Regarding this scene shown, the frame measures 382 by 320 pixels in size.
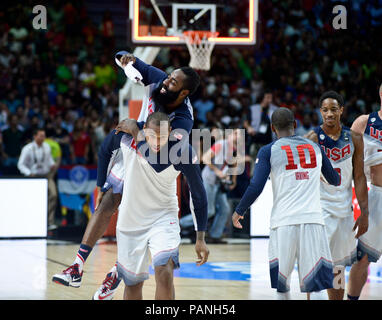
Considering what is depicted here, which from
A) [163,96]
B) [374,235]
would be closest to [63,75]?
[163,96]

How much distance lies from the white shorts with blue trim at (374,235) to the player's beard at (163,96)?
2146 millimetres

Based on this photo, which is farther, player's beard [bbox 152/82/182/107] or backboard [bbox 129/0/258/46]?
backboard [bbox 129/0/258/46]

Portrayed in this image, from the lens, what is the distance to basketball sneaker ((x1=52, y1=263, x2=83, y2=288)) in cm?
618

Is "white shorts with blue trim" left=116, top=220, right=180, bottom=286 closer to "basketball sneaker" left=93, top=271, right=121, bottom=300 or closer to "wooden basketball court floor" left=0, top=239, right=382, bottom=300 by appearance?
"basketball sneaker" left=93, top=271, right=121, bottom=300

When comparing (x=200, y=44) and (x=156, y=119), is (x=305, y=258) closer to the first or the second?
(x=156, y=119)

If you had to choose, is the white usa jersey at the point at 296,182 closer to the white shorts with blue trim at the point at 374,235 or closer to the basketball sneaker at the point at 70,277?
the white shorts with blue trim at the point at 374,235

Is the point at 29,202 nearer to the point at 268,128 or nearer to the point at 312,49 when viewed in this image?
the point at 268,128

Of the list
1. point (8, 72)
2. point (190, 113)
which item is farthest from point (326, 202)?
point (8, 72)

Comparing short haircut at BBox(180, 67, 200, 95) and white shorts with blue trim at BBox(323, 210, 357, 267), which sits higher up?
short haircut at BBox(180, 67, 200, 95)

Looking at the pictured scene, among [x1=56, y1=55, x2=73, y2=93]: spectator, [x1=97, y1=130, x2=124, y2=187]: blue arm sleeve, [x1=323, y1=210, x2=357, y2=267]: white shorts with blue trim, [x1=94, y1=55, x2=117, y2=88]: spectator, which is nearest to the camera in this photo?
[x1=97, y1=130, x2=124, y2=187]: blue arm sleeve

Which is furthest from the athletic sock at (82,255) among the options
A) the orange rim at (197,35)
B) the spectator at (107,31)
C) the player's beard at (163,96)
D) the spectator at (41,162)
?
the spectator at (107,31)

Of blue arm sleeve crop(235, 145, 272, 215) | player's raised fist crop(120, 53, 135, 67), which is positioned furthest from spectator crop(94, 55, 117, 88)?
blue arm sleeve crop(235, 145, 272, 215)

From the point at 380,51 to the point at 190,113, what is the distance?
46.5 feet

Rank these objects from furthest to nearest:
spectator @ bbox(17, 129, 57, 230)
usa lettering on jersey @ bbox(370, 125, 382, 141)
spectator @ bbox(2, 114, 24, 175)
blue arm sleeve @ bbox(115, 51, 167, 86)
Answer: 1. spectator @ bbox(2, 114, 24, 175)
2. spectator @ bbox(17, 129, 57, 230)
3. usa lettering on jersey @ bbox(370, 125, 382, 141)
4. blue arm sleeve @ bbox(115, 51, 167, 86)
